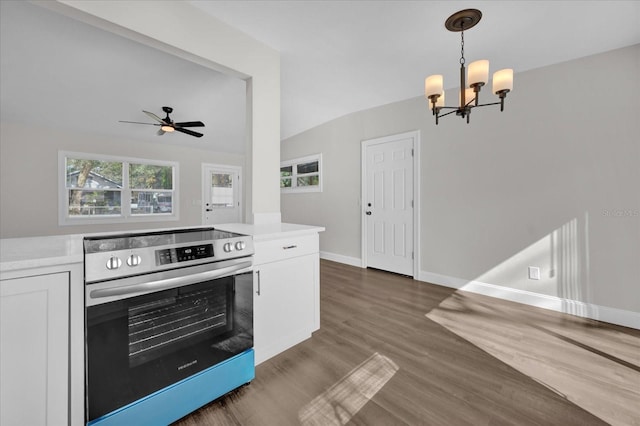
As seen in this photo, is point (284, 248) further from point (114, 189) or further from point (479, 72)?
point (114, 189)

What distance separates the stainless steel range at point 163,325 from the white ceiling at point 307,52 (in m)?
1.92

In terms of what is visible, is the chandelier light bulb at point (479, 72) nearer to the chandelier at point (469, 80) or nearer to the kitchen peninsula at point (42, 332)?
the chandelier at point (469, 80)

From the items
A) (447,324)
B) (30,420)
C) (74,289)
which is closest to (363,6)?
(74,289)

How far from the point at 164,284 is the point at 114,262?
23 cm

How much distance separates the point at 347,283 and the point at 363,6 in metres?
2.96

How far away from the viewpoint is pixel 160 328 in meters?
1.28

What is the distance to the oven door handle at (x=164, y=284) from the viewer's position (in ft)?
3.63

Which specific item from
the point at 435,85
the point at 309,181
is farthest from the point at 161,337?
the point at 309,181

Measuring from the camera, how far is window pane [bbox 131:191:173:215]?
209 inches

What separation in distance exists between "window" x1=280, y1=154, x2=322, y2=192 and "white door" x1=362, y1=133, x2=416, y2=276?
112 cm

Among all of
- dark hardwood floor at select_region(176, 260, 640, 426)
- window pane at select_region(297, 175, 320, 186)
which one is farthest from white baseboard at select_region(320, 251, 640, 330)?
Answer: window pane at select_region(297, 175, 320, 186)

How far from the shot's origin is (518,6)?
2.07m

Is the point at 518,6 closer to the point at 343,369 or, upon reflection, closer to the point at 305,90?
the point at 305,90

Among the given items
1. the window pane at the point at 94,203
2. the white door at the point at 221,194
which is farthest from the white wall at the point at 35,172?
the white door at the point at 221,194
